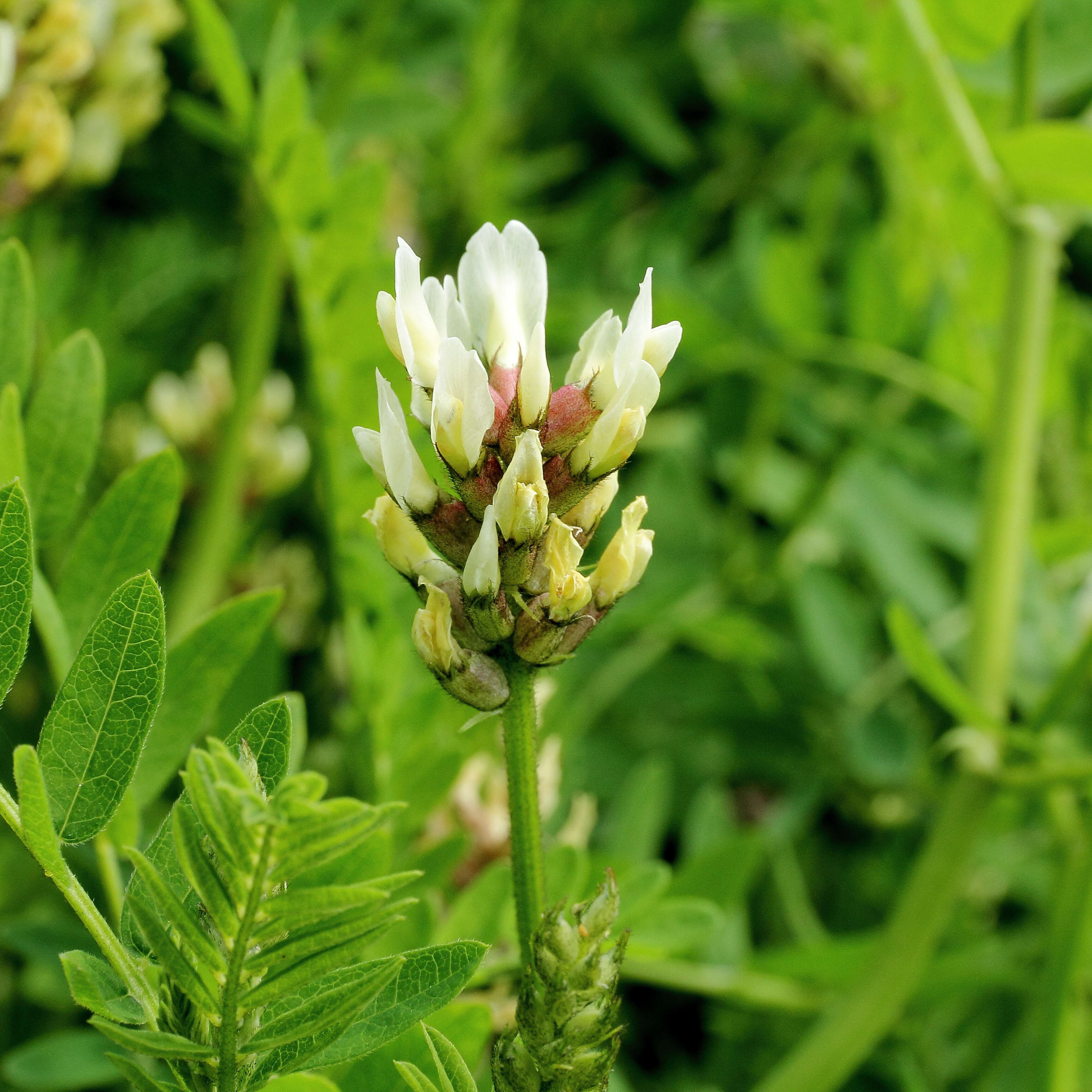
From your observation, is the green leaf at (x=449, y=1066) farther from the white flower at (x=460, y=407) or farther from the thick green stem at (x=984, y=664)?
the thick green stem at (x=984, y=664)

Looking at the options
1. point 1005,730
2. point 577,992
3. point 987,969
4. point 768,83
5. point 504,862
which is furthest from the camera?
point 768,83

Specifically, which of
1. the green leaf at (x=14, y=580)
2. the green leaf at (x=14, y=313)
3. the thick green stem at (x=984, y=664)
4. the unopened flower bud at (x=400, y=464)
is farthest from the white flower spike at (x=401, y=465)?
the thick green stem at (x=984, y=664)

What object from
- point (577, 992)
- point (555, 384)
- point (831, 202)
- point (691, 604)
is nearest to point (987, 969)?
point (691, 604)

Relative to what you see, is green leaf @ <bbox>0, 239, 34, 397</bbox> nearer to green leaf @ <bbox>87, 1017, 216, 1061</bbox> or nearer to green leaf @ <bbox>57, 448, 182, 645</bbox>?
green leaf @ <bbox>57, 448, 182, 645</bbox>

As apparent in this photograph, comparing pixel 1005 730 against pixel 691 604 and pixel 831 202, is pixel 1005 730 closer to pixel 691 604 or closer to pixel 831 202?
pixel 691 604

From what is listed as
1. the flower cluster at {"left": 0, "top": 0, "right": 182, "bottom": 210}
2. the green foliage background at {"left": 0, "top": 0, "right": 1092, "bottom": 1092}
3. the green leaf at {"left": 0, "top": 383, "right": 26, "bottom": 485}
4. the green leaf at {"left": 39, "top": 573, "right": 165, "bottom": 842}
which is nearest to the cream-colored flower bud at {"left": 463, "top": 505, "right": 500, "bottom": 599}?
the green leaf at {"left": 39, "top": 573, "right": 165, "bottom": 842}

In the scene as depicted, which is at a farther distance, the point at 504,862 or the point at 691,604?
the point at 691,604

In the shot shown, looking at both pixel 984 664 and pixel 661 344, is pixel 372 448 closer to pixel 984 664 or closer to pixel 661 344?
pixel 661 344
